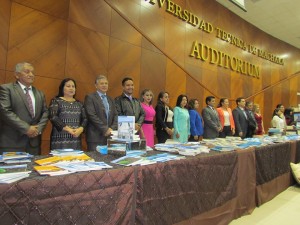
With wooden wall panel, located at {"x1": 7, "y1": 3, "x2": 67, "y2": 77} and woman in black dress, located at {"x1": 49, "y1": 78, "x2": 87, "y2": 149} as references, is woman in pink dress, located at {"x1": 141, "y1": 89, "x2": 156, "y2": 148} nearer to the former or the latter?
woman in black dress, located at {"x1": 49, "y1": 78, "x2": 87, "y2": 149}

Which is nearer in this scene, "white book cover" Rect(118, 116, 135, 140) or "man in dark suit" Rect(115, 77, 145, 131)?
"white book cover" Rect(118, 116, 135, 140)

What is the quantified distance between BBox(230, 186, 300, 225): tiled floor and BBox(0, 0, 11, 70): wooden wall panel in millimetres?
3019

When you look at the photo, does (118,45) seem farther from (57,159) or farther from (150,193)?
(150,193)

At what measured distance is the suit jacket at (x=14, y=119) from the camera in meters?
2.21

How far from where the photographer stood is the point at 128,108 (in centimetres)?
320

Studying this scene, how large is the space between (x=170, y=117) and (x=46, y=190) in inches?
122

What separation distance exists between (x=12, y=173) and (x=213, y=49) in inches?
219

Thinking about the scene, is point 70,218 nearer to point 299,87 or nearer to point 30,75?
point 30,75

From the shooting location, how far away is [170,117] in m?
4.01

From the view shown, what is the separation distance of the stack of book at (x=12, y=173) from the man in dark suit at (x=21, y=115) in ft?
3.68

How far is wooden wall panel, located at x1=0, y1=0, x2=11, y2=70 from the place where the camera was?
2875mm

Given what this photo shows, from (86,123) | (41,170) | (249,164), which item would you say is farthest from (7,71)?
(249,164)

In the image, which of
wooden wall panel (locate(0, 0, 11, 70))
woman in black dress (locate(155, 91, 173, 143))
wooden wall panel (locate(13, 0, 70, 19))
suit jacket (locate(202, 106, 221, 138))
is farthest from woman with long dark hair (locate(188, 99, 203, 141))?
wooden wall panel (locate(0, 0, 11, 70))

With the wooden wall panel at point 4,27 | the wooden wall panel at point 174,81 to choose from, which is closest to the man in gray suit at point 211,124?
the wooden wall panel at point 174,81
